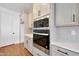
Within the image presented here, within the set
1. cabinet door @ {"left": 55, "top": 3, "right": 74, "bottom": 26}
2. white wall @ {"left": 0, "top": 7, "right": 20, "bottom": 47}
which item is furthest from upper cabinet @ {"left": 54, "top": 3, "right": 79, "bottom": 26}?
white wall @ {"left": 0, "top": 7, "right": 20, "bottom": 47}

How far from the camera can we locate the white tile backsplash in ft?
5.46

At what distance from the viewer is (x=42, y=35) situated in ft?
5.49

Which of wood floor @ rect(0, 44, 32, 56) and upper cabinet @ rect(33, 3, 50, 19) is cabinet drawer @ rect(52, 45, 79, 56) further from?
upper cabinet @ rect(33, 3, 50, 19)

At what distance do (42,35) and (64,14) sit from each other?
429 mm

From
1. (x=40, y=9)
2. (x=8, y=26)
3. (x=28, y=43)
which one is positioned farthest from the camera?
(x=40, y=9)

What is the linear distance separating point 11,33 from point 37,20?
415 mm

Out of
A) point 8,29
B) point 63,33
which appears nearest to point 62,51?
point 63,33

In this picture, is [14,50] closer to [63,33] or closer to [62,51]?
[62,51]

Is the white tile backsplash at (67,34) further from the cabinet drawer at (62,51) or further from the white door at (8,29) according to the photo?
the white door at (8,29)

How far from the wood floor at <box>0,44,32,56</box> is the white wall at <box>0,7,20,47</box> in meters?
0.05

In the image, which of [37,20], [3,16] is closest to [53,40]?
[37,20]

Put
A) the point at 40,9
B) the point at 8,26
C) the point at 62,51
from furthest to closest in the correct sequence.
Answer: the point at 40,9 → the point at 8,26 → the point at 62,51

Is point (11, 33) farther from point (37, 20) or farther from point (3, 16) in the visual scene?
point (37, 20)

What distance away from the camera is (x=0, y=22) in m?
1.43
